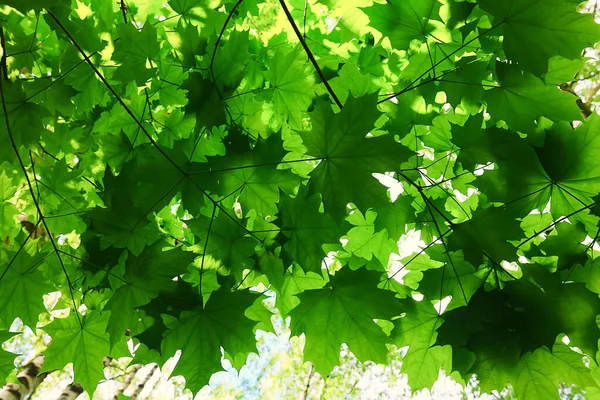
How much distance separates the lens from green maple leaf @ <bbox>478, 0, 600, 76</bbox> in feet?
3.29

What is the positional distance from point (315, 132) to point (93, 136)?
55.4 inches

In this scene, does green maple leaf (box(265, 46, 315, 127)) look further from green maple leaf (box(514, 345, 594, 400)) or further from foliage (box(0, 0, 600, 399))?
green maple leaf (box(514, 345, 594, 400))

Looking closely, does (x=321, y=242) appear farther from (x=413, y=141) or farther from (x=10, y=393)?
(x=10, y=393)

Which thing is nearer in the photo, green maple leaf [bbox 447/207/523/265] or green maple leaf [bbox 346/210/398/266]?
green maple leaf [bbox 447/207/523/265]

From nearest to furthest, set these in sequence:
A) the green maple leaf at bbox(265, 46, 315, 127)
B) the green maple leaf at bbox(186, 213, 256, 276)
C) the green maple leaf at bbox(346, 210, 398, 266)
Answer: the green maple leaf at bbox(186, 213, 256, 276)
the green maple leaf at bbox(265, 46, 315, 127)
the green maple leaf at bbox(346, 210, 398, 266)

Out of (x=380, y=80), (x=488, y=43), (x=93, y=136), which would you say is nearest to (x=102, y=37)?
(x=93, y=136)

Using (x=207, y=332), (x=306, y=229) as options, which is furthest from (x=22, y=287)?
(x=306, y=229)

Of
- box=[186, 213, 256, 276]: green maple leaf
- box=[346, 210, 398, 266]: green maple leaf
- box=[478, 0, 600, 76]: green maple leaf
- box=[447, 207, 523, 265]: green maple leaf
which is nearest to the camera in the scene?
box=[478, 0, 600, 76]: green maple leaf

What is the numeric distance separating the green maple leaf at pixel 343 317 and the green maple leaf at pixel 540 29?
71 centimetres

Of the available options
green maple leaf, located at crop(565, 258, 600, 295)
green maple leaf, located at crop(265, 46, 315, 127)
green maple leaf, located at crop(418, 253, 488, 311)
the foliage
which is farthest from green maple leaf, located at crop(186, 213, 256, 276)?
green maple leaf, located at crop(565, 258, 600, 295)

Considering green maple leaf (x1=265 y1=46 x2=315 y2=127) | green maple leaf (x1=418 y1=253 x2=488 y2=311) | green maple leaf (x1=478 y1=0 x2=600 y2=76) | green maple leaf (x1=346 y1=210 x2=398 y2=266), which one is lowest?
green maple leaf (x1=418 y1=253 x2=488 y2=311)

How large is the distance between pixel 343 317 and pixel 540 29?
3.08 feet

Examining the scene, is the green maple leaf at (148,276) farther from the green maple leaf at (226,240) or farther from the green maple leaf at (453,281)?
the green maple leaf at (453,281)

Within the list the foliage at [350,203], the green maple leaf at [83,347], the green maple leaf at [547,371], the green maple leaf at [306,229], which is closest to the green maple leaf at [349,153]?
the foliage at [350,203]
